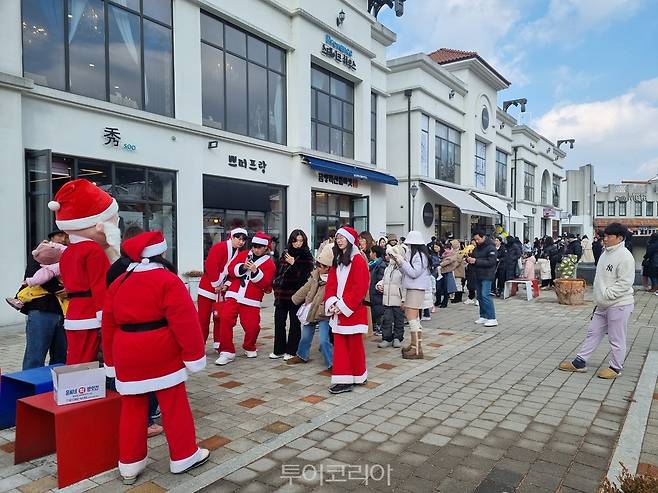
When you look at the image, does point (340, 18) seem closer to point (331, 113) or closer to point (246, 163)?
point (331, 113)

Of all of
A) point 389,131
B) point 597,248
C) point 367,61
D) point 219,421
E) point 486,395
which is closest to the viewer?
point 219,421

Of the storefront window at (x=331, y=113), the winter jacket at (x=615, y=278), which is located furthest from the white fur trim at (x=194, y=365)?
the storefront window at (x=331, y=113)

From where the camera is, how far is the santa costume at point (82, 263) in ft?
12.8

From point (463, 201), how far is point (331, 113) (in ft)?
35.1

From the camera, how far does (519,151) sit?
124 ft

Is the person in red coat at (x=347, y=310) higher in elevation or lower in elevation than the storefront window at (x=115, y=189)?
lower

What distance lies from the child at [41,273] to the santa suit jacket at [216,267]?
6.59 ft

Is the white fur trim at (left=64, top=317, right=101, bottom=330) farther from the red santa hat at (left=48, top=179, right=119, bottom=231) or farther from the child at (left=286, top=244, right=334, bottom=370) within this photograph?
the child at (left=286, top=244, right=334, bottom=370)

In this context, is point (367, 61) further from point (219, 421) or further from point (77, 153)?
point (219, 421)

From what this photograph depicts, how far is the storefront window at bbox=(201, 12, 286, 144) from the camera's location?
12758 millimetres

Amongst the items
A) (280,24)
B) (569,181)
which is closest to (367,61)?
(280,24)

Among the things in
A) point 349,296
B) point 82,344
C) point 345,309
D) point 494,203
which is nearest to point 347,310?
point 345,309

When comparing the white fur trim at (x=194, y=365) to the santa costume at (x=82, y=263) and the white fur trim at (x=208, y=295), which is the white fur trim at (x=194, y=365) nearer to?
the santa costume at (x=82, y=263)

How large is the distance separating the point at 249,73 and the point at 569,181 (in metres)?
51.4
